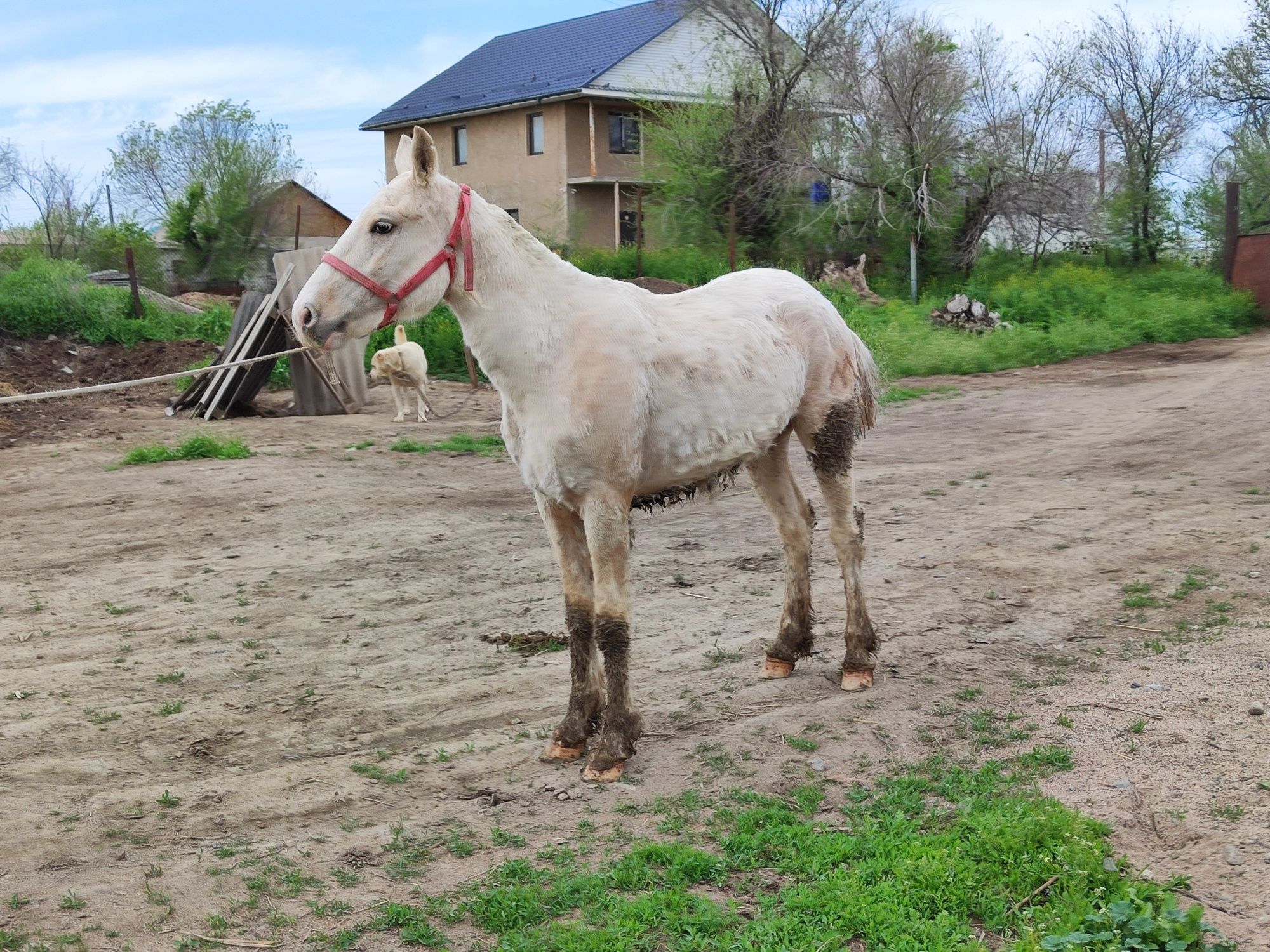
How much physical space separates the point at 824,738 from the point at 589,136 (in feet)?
108

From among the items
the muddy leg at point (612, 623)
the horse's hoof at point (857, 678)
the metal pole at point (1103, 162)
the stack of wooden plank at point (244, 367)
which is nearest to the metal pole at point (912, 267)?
the metal pole at point (1103, 162)

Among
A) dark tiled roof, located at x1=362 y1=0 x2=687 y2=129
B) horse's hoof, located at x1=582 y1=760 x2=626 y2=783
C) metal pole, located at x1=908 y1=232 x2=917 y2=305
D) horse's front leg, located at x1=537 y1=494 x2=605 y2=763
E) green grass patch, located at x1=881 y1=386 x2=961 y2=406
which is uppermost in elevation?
dark tiled roof, located at x1=362 y1=0 x2=687 y2=129

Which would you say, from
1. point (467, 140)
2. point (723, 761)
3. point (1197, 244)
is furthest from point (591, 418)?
point (467, 140)

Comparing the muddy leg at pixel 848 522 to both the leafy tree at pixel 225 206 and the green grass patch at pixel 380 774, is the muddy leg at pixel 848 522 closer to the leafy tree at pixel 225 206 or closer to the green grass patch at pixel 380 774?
the green grass patch at pixel 380 774

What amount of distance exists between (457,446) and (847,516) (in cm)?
694

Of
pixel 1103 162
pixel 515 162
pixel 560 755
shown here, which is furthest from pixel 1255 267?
pixel 515 162

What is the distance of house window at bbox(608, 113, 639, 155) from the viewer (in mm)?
35719

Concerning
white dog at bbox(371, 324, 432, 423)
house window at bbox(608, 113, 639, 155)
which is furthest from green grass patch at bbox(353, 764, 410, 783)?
house window at bbox(608, 113, 639, 155)

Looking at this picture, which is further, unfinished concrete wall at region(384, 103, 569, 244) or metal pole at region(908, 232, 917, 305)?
unfinished concrete wall at region(384, 103, 569, 244)

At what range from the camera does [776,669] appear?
5.36 meters

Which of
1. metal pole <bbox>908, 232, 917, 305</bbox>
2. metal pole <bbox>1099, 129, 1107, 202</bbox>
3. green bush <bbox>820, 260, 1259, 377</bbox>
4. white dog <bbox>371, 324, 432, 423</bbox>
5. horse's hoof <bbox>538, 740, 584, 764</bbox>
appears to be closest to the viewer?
horse's hoof <bbox>538, 740, 584, 764</bbox>

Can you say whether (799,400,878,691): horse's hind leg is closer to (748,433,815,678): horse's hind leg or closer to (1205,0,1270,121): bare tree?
(748,433,815,678): horse's hind leg

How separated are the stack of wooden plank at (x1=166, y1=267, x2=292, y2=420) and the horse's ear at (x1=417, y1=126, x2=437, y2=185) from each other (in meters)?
9.93

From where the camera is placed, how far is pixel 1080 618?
5.92m
